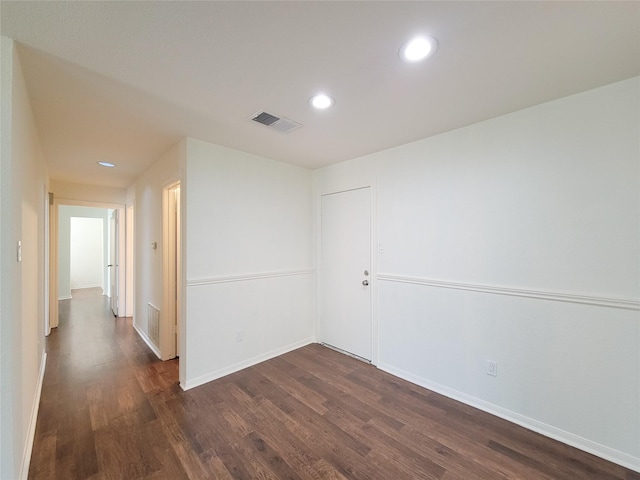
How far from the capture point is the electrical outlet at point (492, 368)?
220cm

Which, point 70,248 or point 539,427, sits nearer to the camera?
point 539,427

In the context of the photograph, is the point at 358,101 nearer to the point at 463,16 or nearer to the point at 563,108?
the point at 463,16

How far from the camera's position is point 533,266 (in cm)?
204

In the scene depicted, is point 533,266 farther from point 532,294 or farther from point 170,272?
point 170,272

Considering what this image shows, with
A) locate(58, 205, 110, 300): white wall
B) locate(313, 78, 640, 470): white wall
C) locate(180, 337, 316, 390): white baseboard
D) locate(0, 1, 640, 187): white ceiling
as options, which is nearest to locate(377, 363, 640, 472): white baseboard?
locate(313, 78, 640, 470): white wall

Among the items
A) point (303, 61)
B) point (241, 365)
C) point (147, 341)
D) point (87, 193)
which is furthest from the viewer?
point (87, 193)

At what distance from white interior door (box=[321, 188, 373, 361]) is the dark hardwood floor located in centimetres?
46

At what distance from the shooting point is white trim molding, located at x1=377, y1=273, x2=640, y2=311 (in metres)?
1.71

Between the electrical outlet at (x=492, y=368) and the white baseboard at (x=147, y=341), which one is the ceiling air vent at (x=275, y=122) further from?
the white baseboard at (x=147, y=341)

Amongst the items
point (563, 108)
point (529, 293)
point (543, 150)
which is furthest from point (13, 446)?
point (563, 108)

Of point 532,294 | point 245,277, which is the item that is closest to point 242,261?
point 245,277

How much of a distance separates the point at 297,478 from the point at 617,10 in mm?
2899

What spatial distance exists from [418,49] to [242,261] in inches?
97.5

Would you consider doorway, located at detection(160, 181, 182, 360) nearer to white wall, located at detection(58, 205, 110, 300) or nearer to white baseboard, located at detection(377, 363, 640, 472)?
white baseboard, located at detection(377, 363, 640, 472)
